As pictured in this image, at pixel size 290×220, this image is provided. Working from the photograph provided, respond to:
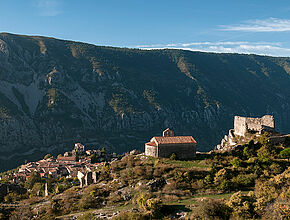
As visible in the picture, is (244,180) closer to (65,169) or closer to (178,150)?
(178,150)

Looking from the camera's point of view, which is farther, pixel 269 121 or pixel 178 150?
pixel 269 121

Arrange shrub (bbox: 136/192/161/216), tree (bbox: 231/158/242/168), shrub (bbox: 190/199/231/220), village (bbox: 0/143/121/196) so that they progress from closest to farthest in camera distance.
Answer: shrub (bbox: 190/199/231/220) < shrub (bbox: 136/192/161/216) < tree (bbox: 231/158/242/168) < village (bbox: 0/143/121/196)

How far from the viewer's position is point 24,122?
179250 mm

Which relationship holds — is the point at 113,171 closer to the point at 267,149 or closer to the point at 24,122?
the point at 267,149

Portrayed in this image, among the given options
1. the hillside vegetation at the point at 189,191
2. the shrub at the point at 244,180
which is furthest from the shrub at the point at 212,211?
the shrub at the point at 244,180

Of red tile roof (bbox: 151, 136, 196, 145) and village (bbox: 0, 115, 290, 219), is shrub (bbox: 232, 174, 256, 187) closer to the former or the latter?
village (bbox: 0, 115, 290, 219)

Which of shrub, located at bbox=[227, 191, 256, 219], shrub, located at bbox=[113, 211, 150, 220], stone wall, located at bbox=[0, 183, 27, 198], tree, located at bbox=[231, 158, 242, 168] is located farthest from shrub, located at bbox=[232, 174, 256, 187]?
stone wall, located at bbox=[0, 183, 27, 198]

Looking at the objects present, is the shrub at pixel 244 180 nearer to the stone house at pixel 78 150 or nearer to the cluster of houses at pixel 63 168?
the cluster of houses at pixel 63 168

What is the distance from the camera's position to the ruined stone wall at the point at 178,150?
4834cm

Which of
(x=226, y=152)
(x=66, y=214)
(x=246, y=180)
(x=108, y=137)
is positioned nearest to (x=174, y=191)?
(x=246, y=180)

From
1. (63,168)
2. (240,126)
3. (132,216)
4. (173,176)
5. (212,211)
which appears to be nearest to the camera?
(212,211)

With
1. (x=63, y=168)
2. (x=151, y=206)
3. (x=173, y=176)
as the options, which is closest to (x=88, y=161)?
(x=63, y=168)

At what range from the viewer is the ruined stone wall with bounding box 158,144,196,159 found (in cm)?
4834

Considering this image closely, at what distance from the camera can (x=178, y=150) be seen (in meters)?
48.6
